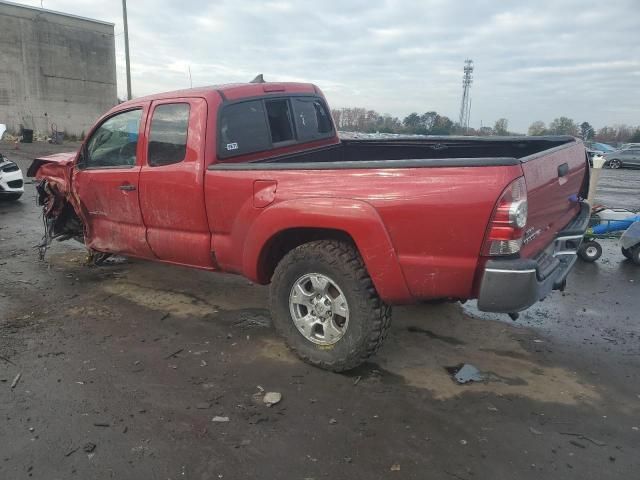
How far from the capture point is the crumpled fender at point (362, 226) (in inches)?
121

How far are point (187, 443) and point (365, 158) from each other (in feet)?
11.5

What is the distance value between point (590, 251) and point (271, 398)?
16.6 ft

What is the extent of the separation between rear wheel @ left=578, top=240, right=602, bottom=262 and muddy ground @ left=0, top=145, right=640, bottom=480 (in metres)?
1.45

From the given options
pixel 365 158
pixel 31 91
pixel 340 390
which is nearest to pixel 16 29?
pixel 31 91

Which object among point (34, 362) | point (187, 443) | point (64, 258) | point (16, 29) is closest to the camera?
point (187, 443)

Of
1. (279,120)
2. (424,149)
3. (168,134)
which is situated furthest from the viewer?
(424,149)

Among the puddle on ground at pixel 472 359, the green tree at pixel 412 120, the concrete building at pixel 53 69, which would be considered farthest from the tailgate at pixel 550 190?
the concrete building at pixel 53 69

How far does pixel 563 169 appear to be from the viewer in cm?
352

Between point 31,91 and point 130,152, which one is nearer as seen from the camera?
point 130,152

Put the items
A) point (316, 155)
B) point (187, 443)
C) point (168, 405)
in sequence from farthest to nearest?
point (316, 155), point (168, 405), point (187, 443)

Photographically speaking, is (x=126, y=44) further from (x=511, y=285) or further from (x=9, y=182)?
(x=511, y=285)

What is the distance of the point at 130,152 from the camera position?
463 cm

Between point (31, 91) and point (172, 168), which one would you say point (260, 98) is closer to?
point (172, 168)

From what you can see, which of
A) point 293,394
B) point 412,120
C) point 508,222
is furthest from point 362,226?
point 412,120
